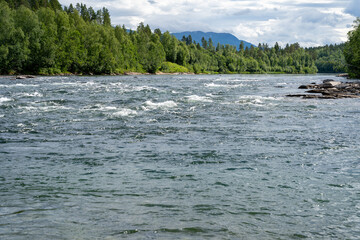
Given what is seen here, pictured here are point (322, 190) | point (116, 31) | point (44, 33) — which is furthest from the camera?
point (116, 31)

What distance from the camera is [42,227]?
275 inches

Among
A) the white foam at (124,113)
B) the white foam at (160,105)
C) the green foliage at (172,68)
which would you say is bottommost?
the white foam at (124,113)

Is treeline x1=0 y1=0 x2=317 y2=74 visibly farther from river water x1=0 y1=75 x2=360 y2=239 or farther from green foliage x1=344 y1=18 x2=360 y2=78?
river water x1=0 y1=75 x2=360 y2=239

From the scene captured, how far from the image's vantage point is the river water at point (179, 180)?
23.2 feet

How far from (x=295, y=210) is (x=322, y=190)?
176 centimetres

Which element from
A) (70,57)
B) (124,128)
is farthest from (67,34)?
(124,128)

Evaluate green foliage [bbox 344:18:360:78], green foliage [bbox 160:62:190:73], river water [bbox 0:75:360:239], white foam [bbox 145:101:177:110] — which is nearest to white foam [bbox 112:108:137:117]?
white foam [bbox 145:101:177:110]

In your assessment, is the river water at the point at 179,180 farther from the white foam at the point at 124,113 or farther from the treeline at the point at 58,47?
the treeline at the point at 58,47

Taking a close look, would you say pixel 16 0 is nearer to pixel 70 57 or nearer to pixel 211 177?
pixel 70 57

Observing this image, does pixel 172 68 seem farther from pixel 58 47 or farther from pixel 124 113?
pixel 124 113

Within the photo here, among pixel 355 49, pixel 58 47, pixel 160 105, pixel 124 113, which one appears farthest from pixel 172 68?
pixel 124 113

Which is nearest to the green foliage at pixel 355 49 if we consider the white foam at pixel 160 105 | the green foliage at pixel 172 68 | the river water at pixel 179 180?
the white foam at pixel 160 105

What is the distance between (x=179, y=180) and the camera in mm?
10164

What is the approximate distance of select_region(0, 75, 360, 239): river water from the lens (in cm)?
708
